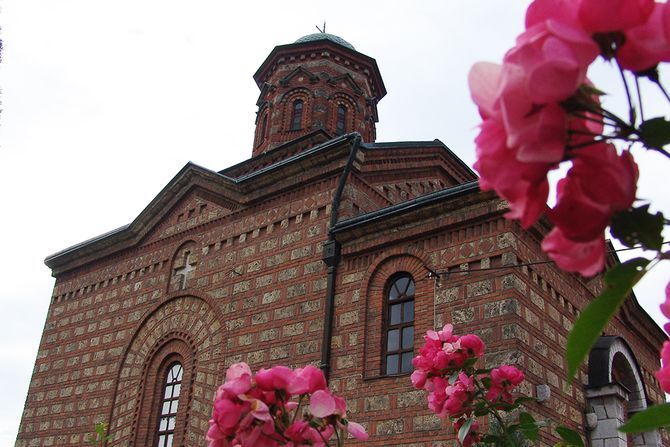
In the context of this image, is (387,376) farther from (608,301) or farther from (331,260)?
(608,301)

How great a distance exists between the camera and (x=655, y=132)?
105 cm

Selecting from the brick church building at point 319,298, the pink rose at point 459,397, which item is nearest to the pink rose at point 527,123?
the pink rose at point 459,397

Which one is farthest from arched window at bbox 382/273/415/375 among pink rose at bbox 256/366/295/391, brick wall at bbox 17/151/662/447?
pink rose at bbox 256/366/295/391

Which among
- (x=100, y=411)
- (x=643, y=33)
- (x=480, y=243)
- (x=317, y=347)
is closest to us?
(x=643, y=33)

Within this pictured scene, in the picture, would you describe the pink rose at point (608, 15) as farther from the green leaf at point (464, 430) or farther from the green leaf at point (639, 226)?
A: the green leaf at point (464, 430)

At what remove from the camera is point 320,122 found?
603 inches

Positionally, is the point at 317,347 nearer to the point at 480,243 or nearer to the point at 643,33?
the point at 480,243

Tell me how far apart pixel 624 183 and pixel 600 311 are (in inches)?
8.1

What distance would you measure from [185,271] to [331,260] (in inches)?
140

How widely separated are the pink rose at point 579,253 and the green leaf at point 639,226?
0.11ft

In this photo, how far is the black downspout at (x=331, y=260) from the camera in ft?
29.9

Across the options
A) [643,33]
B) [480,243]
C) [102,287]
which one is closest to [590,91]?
[643,33]

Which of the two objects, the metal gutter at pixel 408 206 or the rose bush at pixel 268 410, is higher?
the metal gutter at pixel 408 206

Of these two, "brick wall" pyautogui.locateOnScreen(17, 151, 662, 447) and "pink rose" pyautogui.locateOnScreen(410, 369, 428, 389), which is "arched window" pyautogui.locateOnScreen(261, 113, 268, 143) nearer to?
"brick wall" pyautogui.locateOnScreen(17, 151, 662, 447)
